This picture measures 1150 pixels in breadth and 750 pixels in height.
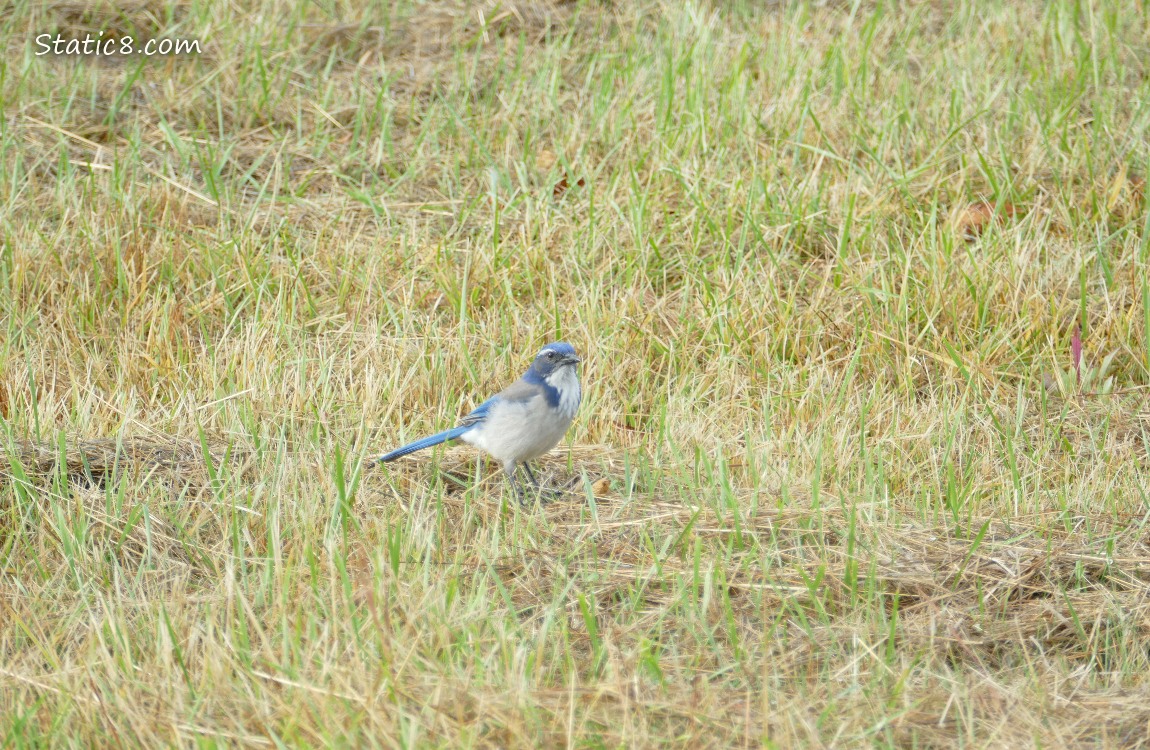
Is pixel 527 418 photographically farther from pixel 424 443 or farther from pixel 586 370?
pixel 586 370

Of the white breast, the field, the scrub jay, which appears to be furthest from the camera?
the white breast

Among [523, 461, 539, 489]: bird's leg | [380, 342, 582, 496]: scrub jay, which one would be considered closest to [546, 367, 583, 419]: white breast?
[380, 342, 582, 496]: scrub jay

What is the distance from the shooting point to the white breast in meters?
4.47

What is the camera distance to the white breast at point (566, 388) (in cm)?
447

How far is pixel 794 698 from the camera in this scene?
312cm

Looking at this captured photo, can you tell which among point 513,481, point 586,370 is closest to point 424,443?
point 513,481

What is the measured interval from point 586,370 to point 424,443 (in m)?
1.11

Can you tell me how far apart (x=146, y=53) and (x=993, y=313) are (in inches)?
185

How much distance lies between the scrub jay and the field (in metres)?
0.12

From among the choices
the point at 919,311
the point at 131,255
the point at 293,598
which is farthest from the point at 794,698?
the point at 131,255

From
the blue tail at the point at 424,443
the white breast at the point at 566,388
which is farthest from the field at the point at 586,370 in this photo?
the white breast at the point at 566,388

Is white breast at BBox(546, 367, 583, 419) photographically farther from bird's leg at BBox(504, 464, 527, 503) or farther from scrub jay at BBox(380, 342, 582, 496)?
bird's leg at BBox(504, 464, 527, 503)

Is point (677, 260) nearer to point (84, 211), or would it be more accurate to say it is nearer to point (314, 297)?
point (314, 297)

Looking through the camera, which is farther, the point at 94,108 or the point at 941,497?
the point at 94,108
